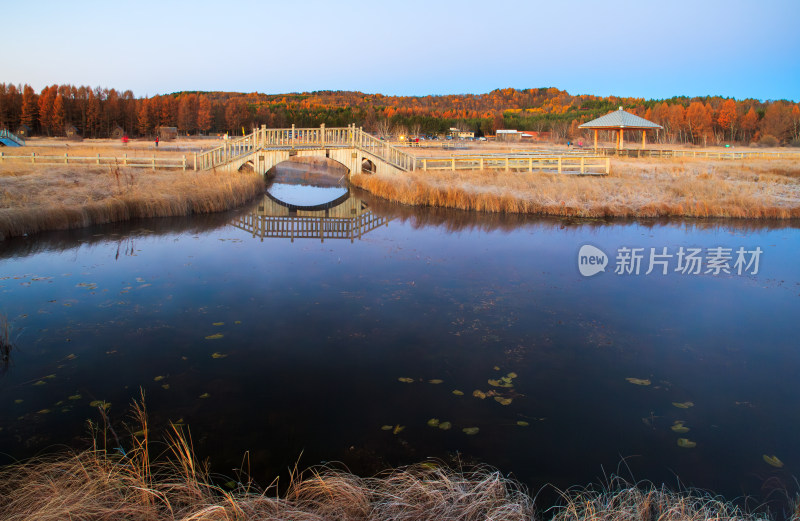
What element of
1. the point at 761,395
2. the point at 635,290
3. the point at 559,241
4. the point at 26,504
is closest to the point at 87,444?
the point at 26,504

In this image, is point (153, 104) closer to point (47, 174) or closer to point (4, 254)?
point (47, 174)

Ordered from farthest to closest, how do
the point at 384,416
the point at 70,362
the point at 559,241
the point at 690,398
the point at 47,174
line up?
the point at 47,174, the point at 559,241, the point at 70,362, the point at 690,398, the point at 384,416

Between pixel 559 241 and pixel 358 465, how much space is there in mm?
11723

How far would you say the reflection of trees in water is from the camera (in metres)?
17.9

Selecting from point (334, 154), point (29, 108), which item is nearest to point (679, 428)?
point (334, 154)

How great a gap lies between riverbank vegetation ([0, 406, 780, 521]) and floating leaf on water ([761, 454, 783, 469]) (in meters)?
0.88

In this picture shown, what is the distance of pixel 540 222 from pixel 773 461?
13.8m

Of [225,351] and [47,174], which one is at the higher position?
[47,174]

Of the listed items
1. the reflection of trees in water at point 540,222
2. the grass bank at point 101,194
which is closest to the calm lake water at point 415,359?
the grass bank at point 101,194

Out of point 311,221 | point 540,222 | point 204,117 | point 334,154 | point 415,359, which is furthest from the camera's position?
point 204,117

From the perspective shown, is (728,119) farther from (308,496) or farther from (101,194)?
(308,496)

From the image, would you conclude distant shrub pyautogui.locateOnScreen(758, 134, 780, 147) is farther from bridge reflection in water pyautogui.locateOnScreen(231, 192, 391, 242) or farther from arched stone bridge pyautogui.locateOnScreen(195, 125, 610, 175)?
bridge reflection in water pyautogui.locateOnScreen(231, 192, 391, 242)

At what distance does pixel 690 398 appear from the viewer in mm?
6633

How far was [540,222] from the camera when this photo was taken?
18.8m
